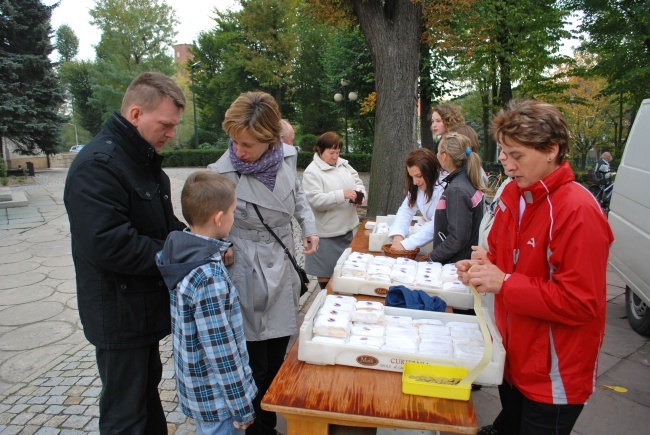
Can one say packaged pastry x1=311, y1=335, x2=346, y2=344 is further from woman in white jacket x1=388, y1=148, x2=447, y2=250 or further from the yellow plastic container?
woman in white jacket x1=388, y1=148, x2=447, y2=250

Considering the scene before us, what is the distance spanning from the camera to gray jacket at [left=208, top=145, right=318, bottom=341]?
2311 mm

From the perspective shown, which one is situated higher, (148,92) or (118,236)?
(148,92)

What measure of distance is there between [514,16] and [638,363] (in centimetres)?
1402

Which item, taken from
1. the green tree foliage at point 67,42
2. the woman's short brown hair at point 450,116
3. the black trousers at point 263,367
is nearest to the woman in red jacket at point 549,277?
the black trousers at point 263,367

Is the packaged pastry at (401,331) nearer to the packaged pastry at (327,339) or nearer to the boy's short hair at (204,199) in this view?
the packaged pastry at (327,339)

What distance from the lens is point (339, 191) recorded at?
393cm

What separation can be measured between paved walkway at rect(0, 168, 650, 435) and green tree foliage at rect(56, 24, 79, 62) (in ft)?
181

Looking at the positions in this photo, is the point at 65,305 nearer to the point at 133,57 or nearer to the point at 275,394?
the point at 275,394

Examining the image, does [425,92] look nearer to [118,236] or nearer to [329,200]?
[329,200]

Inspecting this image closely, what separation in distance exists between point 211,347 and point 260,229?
0.74 meters

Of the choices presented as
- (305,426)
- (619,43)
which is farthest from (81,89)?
(305,426)

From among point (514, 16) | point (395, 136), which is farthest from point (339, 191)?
point (514, 16)

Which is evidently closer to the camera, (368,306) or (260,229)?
(368,306)

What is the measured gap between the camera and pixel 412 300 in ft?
7.34
